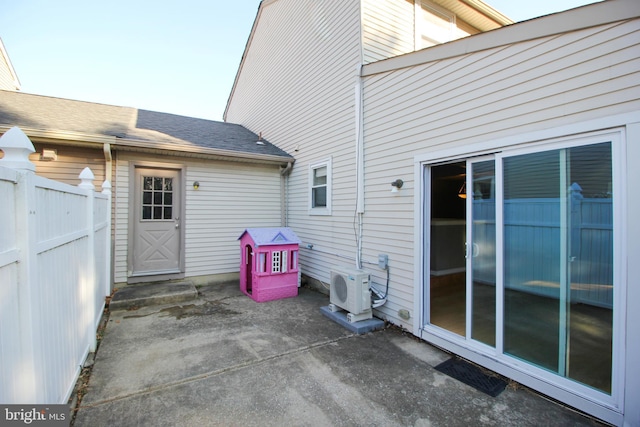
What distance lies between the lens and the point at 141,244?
5594 mm

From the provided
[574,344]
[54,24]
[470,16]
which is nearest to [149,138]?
[54,24]

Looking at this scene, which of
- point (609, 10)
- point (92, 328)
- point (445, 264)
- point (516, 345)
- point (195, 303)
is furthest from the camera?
point (445, 264)

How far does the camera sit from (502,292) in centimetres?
279

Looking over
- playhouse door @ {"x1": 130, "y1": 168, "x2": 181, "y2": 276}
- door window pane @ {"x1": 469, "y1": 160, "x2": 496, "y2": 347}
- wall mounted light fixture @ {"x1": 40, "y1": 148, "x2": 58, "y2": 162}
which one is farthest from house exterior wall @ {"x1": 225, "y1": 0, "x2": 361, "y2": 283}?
wall mounted light fixture @ {"x1": 40, "y1": 148, "x2": 58, "y2": 162}

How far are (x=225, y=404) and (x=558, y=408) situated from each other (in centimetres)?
267

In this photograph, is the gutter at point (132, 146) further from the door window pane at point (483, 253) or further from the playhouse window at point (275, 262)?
the door window pane at point (483, 253)

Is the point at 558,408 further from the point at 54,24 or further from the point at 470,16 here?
the point at 54,24

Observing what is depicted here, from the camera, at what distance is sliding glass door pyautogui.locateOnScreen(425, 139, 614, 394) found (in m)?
2.22

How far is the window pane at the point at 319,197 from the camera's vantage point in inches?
224

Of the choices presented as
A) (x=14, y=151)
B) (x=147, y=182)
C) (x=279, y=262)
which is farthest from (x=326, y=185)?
(x=14, y=151)

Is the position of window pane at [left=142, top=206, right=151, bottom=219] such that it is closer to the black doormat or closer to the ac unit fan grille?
the ac unit fan grille

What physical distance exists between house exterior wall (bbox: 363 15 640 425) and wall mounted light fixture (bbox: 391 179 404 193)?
85mm

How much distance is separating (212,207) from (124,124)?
2.64 m

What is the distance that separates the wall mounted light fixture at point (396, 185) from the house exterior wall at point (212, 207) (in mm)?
3676
